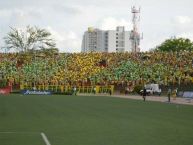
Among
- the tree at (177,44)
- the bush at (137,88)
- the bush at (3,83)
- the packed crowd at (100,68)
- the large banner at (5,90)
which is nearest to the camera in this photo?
the large banner at (5,90)

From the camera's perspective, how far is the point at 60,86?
85.0m

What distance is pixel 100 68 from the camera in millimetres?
91562

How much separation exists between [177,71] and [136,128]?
65.7 m

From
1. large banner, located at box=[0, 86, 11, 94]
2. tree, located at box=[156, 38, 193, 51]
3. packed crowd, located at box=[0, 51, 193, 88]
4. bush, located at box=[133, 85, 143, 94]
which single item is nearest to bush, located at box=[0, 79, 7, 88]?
packed crowd, located at box=[0, 51, 193, 88]

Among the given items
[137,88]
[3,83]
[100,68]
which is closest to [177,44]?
[100,68]

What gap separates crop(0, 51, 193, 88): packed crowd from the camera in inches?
3418

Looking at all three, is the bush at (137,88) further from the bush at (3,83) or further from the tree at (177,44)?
the tree at (177,44)

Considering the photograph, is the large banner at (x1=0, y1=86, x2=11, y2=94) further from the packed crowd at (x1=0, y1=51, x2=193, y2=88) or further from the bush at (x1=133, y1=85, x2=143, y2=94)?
the bush at (x1=133, y1=85, x2=143, y2=94)

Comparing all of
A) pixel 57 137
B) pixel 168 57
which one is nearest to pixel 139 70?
pixel 168 57

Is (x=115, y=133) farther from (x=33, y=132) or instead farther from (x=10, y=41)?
(x=10, y=41)

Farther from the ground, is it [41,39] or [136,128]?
[41,39]

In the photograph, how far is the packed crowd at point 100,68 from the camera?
285 feet

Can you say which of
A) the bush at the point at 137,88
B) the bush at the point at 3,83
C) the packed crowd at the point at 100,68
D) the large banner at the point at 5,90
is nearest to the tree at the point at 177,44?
the packed crowd at the point at 100,68

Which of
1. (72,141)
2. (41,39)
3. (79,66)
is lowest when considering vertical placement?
(72,141)
